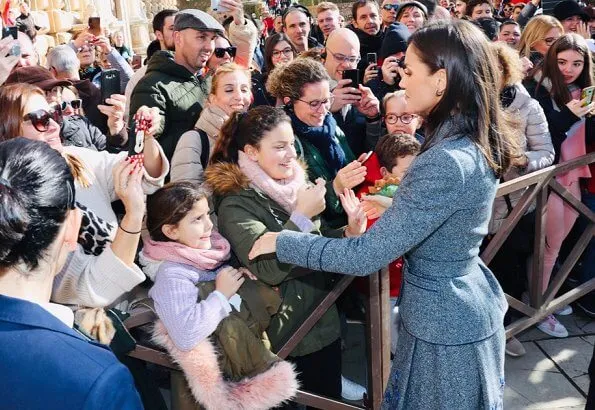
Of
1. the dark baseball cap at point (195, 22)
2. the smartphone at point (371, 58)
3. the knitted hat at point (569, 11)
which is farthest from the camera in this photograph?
the knitted hat at point (569, 11)

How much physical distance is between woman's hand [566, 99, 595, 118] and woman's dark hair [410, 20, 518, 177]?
2255 millimetres

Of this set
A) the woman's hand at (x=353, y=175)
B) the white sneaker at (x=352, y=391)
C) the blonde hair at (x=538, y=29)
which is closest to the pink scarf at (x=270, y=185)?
the woman's hand at (x=353, y=175)

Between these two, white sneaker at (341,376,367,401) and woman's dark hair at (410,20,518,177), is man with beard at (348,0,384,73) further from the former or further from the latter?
woman's dark hair at (410,20,518,177)

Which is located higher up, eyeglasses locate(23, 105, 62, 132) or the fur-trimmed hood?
eyeglasses locate(23, 105, 62, 132)

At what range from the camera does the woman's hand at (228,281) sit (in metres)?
2.46

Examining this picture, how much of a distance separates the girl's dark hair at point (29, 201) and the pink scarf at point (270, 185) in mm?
1429

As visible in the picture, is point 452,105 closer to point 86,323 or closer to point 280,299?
point 280,299

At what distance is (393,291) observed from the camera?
3312 mm

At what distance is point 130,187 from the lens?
88.0 inches

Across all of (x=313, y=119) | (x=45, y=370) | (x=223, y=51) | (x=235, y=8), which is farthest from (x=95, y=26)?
(x=45, y=370)

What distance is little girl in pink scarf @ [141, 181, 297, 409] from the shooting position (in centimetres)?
233

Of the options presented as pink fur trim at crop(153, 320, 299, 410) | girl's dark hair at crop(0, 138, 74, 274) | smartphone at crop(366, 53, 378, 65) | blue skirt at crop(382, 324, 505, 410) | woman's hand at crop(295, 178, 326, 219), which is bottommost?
pink fur trim at crop(153, 320, 299, 410)

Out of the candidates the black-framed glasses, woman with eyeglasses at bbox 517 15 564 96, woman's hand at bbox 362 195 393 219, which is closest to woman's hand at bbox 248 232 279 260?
woman's hand at bbox 362 195 393 219

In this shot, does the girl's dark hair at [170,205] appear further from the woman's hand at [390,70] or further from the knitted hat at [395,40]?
the knitted hat at [395,40]
